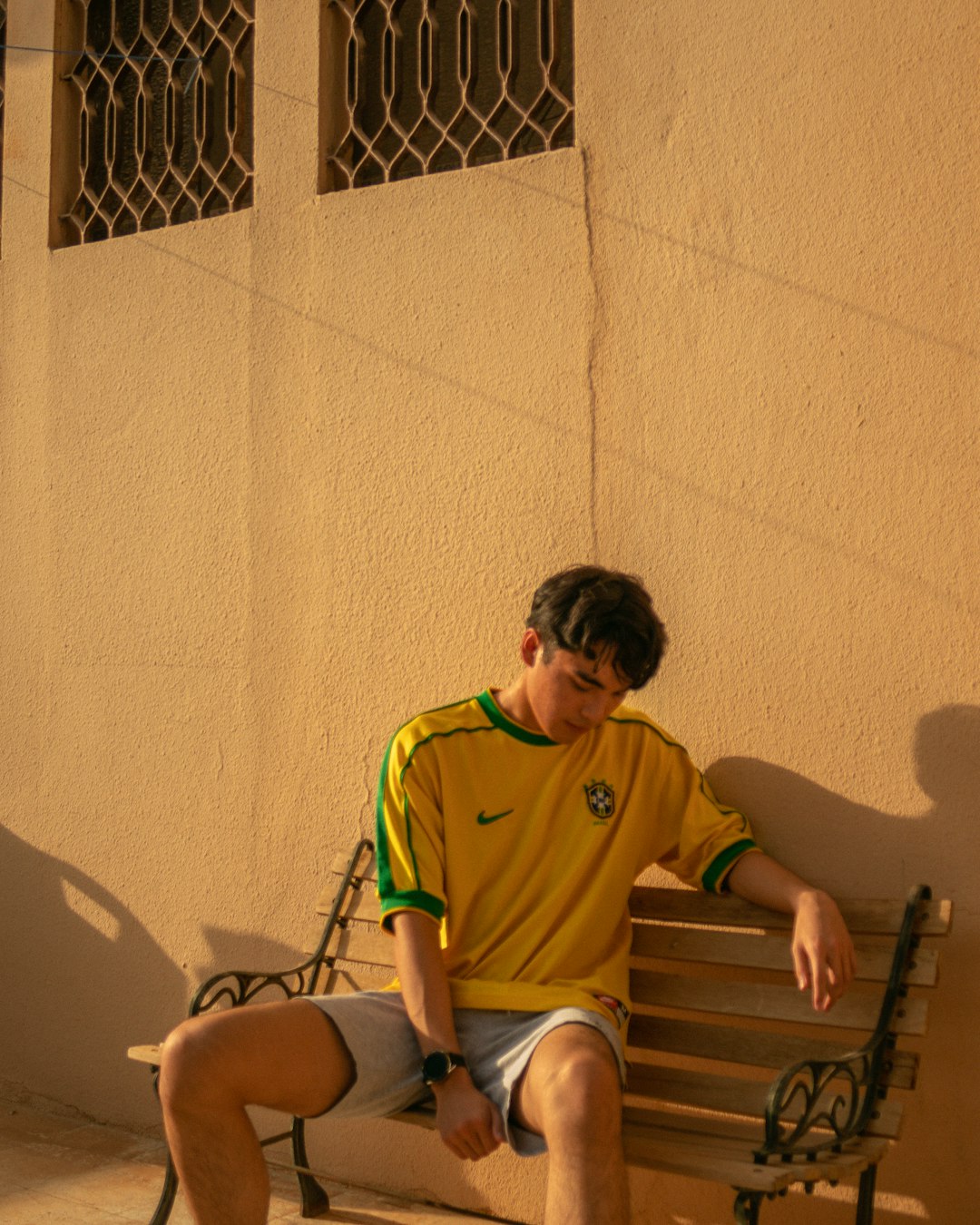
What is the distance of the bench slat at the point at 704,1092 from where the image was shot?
3174 millimetres

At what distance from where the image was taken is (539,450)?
12.6ft

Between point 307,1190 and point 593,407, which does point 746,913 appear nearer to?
point 593,407

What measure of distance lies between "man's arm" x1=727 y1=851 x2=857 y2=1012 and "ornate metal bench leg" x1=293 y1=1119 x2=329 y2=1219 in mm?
1572

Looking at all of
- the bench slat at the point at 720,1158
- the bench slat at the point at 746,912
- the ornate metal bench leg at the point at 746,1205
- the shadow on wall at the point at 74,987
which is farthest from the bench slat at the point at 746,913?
the shadow on wall at the point at 74,987

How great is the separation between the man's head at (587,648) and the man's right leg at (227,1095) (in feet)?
2.93

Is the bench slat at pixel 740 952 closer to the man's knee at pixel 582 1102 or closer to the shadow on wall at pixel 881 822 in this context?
the shadow on wall at pixel 881 822

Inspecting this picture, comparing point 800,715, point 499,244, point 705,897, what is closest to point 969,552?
point 800,715

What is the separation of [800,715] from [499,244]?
1.53 metres

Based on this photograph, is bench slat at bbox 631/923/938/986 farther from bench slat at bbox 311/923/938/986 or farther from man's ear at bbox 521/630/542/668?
man's ear at bbox 521/630/542/668

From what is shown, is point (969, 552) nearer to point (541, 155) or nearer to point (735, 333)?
point (735, 333)

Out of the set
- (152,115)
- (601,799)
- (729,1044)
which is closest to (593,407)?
(601,799)

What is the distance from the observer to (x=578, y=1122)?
2.64 meters

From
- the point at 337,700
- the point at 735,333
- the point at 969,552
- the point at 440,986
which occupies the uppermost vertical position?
the point at 735,333

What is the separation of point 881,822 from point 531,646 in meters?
0.91
